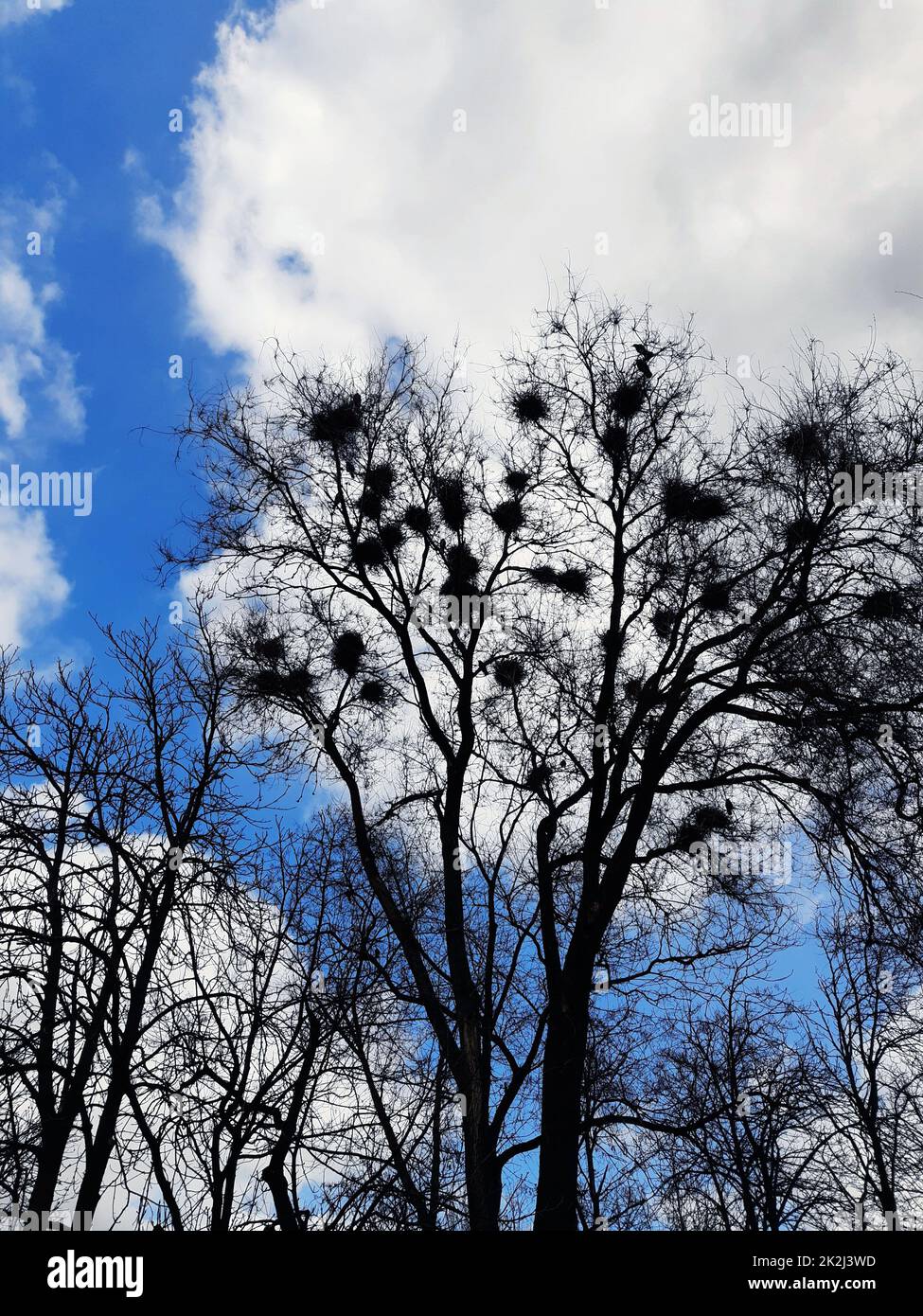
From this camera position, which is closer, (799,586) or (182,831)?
(182,831)

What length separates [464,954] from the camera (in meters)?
8.73

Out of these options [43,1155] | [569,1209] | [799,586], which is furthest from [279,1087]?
[799,586]

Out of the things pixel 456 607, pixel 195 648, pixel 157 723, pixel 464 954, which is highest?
pixel 456 607

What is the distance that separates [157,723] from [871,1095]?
1059 cm

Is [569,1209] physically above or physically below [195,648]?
below

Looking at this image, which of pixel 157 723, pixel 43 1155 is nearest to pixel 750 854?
pixel 157 723

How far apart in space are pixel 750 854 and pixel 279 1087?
522 cm

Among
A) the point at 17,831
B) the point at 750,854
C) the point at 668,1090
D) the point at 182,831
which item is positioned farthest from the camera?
the point at 668,1090

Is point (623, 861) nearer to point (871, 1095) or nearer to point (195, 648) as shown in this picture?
point (195, 648)

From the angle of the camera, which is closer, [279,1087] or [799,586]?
[279,1087]

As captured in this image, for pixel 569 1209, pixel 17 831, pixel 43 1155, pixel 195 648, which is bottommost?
pixel 569 1209

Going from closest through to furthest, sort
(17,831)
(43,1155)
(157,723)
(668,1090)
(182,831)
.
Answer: (43,1155) < (17,831) < (182,831) < (157,723) < (668,1090)

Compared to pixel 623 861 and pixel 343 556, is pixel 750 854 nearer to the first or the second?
pixel 623 861

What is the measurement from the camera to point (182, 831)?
23.9 ft
